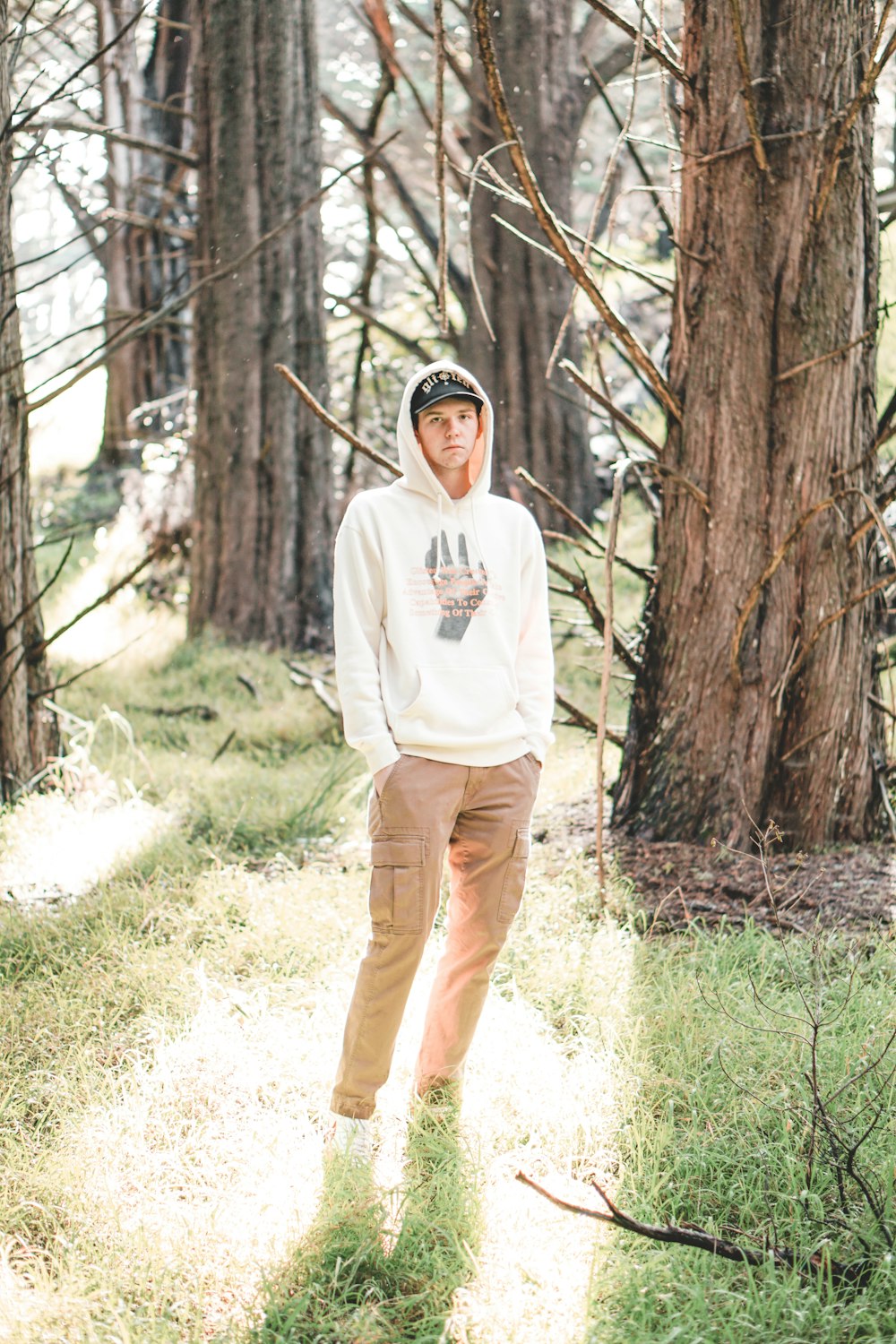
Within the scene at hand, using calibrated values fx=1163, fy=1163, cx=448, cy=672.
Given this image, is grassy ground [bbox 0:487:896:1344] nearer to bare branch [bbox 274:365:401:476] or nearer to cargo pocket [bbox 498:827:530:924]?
cargo pocket [bbox 498:827:530:924]

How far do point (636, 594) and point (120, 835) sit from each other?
4.84 meters

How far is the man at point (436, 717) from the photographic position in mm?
2682

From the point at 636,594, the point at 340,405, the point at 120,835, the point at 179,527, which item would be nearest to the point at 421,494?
the point at 120,835

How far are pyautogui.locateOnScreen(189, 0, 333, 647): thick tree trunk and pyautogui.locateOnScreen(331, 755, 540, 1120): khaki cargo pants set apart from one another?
5284 mm

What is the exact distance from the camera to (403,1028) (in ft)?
10.8

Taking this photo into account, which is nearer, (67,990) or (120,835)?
(67,990)

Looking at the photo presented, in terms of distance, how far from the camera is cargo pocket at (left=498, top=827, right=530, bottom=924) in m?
2.81

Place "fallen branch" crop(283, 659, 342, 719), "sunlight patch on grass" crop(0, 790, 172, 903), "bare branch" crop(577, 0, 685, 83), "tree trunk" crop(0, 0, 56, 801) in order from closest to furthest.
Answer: "bare branch" crop(577, 0, 685, 83)
"sunlight patch on grass" crop(0, 790, 172, 903)
"tree trunk" crop(0, 0, 56, 801)
"fallen branch" crop(283, 659, 342, 719)

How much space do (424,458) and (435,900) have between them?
107 cm

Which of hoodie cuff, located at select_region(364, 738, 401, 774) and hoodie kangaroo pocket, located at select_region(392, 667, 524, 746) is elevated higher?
hoodie kangaroo pocket, located at select_region(392, 667, 524, 746)

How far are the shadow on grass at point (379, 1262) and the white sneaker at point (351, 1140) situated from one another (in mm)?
34

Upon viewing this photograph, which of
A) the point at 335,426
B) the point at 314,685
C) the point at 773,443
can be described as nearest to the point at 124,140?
the point at 314,685

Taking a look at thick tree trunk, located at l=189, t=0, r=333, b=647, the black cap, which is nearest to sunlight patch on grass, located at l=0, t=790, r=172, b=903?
the black cap

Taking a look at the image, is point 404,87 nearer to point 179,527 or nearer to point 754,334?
point 179,527
